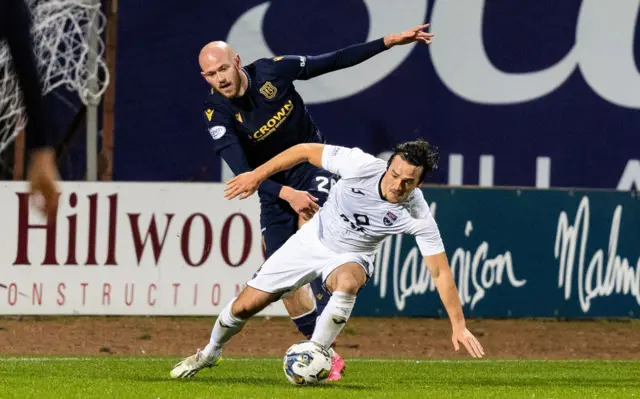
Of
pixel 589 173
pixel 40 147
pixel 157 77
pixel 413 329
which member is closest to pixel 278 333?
pixel 413 329

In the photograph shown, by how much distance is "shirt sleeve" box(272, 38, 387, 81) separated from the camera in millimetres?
9102

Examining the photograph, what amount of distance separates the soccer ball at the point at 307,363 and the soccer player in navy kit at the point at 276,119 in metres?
1.21

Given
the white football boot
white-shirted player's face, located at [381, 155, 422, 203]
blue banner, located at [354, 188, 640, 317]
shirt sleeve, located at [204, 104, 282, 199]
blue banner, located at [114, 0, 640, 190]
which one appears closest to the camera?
white-shirted player's face, located at [381, 155, 422, 203]

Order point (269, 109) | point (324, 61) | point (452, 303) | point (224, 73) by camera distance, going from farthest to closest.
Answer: point (324, 61) → point (269, 109) → point (224, 73) → point (452, 303)

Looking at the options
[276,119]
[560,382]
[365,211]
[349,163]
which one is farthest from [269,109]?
[560,382]

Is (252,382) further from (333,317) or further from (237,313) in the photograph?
(333,317)

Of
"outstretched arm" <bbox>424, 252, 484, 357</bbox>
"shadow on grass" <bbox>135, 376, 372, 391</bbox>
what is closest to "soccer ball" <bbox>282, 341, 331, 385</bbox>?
"shadow on grass" <bbox>135, 376, 372, 391</bbox>

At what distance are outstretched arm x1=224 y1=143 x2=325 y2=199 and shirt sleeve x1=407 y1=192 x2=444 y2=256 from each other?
0.63m

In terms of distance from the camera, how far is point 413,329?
45.9 ft

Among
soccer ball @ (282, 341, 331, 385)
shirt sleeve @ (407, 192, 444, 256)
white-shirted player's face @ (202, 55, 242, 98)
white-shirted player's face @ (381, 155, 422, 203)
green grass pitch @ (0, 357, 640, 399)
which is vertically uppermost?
white-shirted player's face @ (202, 55, 242, 98)

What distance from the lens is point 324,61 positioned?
9242 millimetres

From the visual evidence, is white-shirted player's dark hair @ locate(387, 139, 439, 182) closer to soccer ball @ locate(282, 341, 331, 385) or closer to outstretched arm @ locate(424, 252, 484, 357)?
outstretched arm @ locate(424, 252, 484, 357)

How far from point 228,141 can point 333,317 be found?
1.61 m

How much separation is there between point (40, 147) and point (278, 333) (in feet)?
32.0
